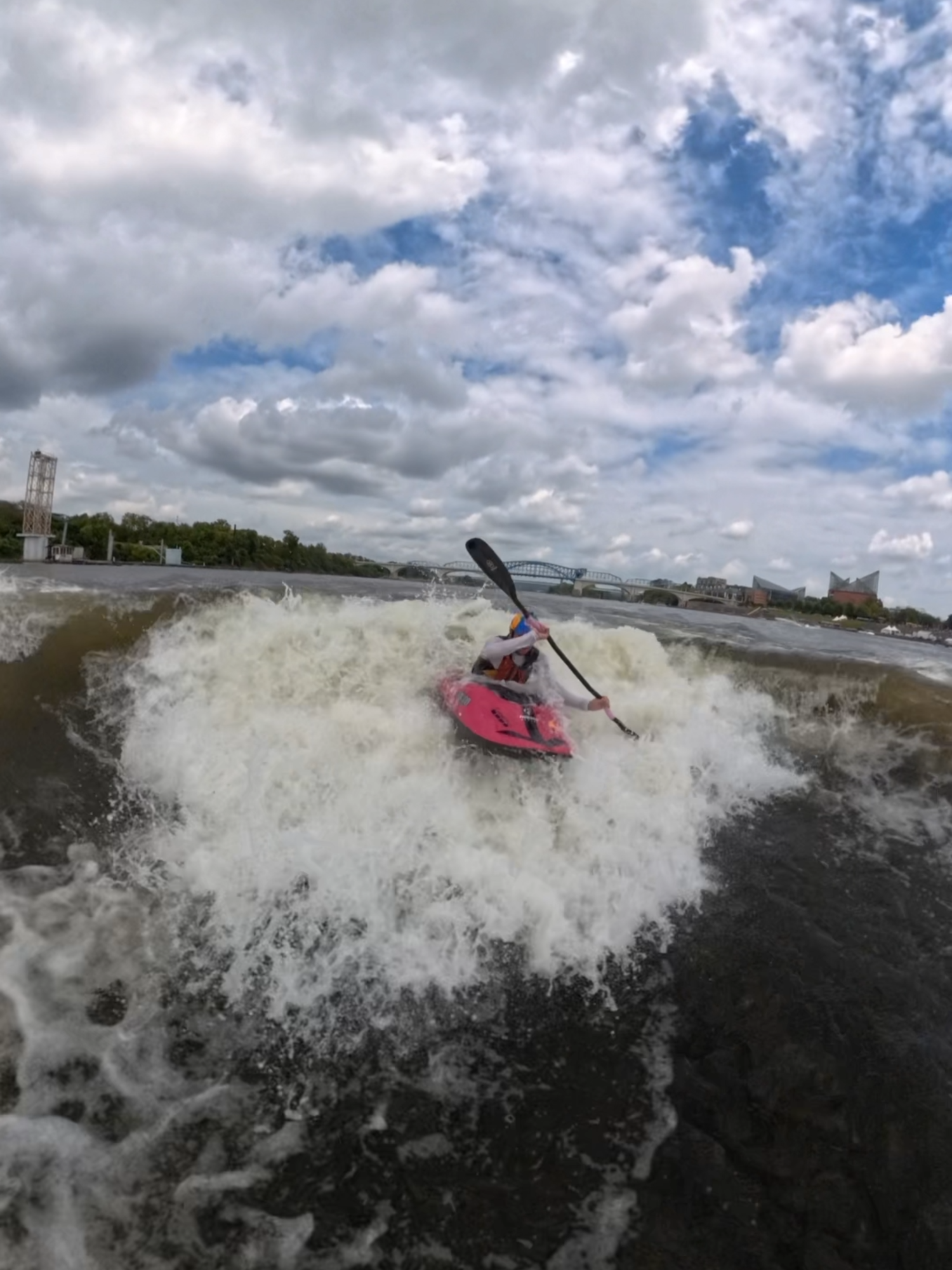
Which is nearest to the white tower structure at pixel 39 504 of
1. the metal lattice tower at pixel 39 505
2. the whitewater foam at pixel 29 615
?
the metal lattice tower at pixel 39 505

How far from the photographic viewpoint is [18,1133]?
388cm

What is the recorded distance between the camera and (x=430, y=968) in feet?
17.4

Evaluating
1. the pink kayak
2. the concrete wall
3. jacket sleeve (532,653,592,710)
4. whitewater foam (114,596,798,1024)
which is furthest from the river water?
the concrete wall

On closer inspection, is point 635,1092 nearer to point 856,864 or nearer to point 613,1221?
point 613,1221

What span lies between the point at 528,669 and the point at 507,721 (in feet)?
3.20

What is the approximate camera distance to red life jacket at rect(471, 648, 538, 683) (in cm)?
833

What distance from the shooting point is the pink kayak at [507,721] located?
24.3 ft

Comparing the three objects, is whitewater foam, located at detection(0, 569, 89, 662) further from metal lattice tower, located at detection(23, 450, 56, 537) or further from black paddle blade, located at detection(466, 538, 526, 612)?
metal lattice tower, located at detection(23, 450, 56, 537)

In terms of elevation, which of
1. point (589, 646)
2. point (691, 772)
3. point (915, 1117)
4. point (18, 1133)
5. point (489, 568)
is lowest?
point (18, 1133)

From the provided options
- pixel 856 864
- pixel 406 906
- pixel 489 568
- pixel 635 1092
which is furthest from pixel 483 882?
pixel 489 568


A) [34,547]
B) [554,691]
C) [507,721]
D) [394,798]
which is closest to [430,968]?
[394,798]

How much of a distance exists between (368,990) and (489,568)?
610 centimetres

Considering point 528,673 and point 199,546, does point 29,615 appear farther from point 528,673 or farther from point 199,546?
point 199,546

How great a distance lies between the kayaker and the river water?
1.77ft
